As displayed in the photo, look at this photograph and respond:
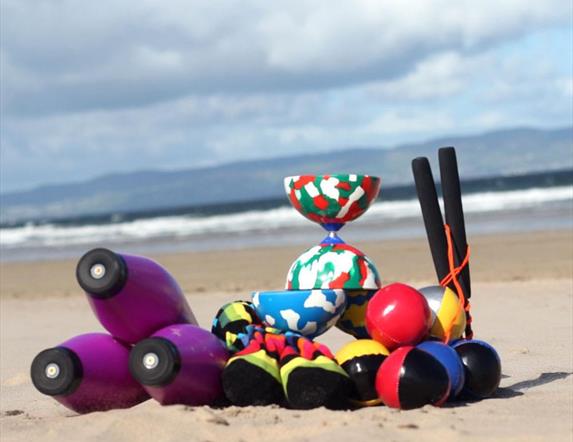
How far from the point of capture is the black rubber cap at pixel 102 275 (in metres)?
5.30

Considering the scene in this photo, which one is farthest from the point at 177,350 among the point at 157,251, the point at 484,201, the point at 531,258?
the point at 484,201

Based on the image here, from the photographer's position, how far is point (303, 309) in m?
5.79

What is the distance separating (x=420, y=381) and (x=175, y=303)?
1.44 meters

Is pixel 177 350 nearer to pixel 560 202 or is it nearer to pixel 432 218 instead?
pixel 432 218

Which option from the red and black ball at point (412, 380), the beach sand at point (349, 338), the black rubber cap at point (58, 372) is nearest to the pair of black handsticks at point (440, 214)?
the beach sand at point (349, 338)

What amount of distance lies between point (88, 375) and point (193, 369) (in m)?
0.61

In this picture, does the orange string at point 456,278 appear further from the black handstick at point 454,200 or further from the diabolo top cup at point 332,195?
the diabolo top cup at point 332,195

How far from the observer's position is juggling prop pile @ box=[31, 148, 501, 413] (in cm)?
541

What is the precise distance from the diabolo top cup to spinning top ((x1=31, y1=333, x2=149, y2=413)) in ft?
4.68

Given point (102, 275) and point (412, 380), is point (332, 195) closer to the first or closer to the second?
point (412, 380)

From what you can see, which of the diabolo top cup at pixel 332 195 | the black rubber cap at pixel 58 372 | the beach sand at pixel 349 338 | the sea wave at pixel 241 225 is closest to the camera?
the beach sand at pixel 349 338

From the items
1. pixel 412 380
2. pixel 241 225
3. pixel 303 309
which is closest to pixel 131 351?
pixel 303 309

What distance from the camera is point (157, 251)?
94.3 ft

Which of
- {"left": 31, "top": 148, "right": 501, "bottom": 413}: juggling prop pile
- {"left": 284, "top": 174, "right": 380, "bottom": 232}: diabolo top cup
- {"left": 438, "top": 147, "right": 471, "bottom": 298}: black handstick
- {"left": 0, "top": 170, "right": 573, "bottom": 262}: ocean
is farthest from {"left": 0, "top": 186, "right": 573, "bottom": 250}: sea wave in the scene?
{"left": 31, "top": 148, "right": 501, "bottom": 413}: juggling prop pile
